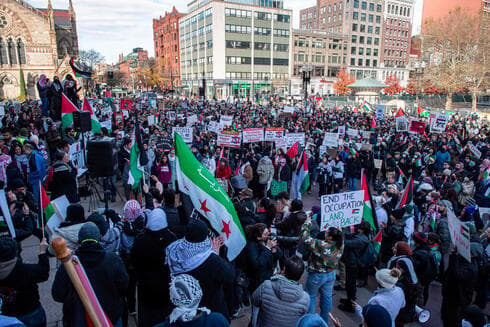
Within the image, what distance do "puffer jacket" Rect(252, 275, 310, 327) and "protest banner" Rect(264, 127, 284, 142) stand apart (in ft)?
31.7

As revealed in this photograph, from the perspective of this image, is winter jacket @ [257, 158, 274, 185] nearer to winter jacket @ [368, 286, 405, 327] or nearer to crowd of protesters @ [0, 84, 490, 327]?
crowd of protesters @ [0, 84, 490, 327]

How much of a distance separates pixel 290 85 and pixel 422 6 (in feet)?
145

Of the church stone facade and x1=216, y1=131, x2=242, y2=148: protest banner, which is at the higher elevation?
the church stone facade

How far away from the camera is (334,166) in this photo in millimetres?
11094

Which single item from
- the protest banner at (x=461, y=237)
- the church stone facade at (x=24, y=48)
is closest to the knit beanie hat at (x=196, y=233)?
the protest banner at (x=461, y=237)

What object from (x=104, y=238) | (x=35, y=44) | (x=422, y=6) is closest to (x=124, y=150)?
(x=104, y=238)

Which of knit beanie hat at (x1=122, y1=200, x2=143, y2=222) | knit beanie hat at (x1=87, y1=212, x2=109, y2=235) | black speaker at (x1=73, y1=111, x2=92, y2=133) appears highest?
black speaker at (x1=73, y1=111, x2=92, y2=133)

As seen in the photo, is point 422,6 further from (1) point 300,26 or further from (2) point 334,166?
(2) point 334,166

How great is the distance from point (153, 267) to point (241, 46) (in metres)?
74.5

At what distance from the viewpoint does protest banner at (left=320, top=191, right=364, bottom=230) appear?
17.3 ft

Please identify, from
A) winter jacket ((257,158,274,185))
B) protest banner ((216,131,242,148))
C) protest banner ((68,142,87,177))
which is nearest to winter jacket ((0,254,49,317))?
protest banner ((68,142,87,177))

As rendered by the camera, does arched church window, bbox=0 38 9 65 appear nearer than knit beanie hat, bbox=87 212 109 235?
No

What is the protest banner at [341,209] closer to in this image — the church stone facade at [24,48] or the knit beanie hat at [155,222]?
the knit beanie hat at [155,222]

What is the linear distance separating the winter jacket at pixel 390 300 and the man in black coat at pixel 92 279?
2.57 meters
